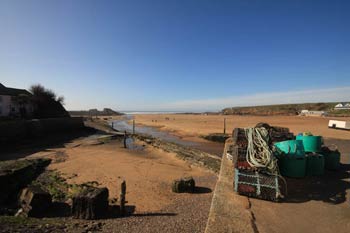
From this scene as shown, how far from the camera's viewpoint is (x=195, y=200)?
26.8ft

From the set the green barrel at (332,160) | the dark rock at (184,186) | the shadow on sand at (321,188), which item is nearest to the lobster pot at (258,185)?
the shadow on sand at (321,188)

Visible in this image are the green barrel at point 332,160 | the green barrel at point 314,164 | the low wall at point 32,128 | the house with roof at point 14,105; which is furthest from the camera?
the house with roof at point 14,105

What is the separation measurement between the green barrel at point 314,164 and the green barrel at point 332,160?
96cm

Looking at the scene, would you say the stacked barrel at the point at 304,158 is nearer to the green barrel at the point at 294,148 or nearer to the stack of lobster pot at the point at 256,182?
the green barrel at the point at 294,148

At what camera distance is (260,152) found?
20.3 feet

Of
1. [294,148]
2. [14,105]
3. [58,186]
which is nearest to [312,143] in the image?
[294,148]

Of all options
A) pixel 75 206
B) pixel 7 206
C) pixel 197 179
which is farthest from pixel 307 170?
pixel 7 206

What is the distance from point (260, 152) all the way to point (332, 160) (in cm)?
329

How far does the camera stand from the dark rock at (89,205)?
22.0ft

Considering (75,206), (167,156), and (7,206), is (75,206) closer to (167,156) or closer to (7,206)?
(7,206)

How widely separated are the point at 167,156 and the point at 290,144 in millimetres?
11670

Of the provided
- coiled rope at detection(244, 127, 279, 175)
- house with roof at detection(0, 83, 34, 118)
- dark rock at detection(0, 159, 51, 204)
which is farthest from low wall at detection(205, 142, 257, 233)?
house with roof at detection(0, 83, 34, 118)

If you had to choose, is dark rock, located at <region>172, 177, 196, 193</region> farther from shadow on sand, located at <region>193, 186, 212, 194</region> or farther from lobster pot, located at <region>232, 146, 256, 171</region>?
lobster pot, located at <region>232, 146, 256, 171</region>

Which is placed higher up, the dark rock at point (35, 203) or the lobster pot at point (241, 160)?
the lobster pot at point (241, 160)
